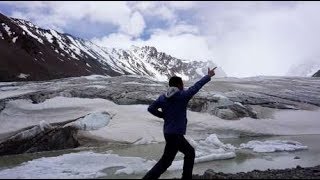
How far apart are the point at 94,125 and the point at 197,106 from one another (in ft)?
18.1

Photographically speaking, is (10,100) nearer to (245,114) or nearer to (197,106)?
(197,106)

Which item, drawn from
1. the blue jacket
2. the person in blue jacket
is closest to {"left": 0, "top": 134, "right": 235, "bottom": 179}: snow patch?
the person in blue jacket

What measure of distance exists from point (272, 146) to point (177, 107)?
26.5 feet

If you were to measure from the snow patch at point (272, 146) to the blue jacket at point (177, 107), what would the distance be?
24.5ft

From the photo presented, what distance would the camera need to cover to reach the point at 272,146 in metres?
17.0

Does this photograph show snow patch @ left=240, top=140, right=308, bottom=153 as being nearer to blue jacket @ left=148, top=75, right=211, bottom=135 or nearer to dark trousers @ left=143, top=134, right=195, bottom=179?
dark trousers @ left=143, top=134, right=195, bottom=179

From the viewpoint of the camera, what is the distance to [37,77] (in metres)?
110

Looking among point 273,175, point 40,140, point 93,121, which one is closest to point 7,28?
point 93,121

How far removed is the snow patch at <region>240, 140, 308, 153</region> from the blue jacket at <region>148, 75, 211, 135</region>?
294 inches

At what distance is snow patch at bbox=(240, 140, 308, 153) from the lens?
54.8 ft

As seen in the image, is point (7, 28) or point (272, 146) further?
point (7, 28)

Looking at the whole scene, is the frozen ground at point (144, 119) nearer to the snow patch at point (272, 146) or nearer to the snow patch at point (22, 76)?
the snow patch at point (272, 146)

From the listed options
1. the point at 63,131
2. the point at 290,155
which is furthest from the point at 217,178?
the point at 63,131

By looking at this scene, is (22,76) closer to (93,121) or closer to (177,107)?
(93,121)
